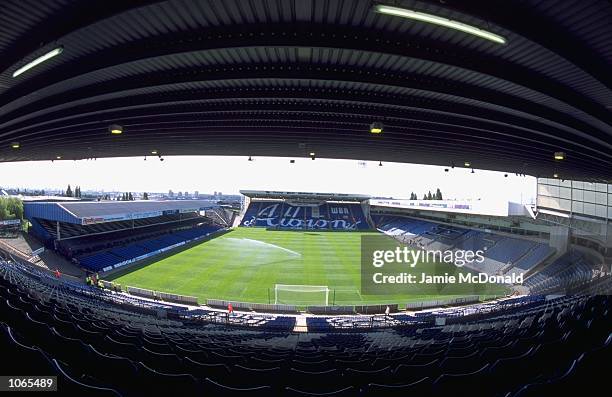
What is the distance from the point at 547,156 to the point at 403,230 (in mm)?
44056

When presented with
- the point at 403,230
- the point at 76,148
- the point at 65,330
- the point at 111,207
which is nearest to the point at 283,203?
the point at 403,230

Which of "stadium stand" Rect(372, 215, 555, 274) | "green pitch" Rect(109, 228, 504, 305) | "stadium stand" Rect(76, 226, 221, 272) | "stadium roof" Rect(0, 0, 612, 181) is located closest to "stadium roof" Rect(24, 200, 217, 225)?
"stadium stand" Rect(76, 226, 221, 272)

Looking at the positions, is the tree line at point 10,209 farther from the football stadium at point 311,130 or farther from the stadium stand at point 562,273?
the stadium stand at point 562,273

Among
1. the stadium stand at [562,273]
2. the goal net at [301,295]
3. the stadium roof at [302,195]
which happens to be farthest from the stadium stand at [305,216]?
the stadium stand at [562,273]

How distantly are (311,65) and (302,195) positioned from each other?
68.0m

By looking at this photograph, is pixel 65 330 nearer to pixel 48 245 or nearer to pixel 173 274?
pixel 173 274

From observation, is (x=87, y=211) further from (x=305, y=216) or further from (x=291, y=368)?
(x=305, y=216)

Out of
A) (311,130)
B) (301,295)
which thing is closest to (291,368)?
(311,130)

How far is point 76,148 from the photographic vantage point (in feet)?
49.5

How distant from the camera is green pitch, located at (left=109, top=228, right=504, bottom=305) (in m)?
22.1

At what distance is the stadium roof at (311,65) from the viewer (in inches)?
179

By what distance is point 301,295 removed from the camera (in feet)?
73.2

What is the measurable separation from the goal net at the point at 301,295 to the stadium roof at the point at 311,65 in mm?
14161

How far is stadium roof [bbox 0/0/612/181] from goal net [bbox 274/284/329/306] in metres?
14.2
